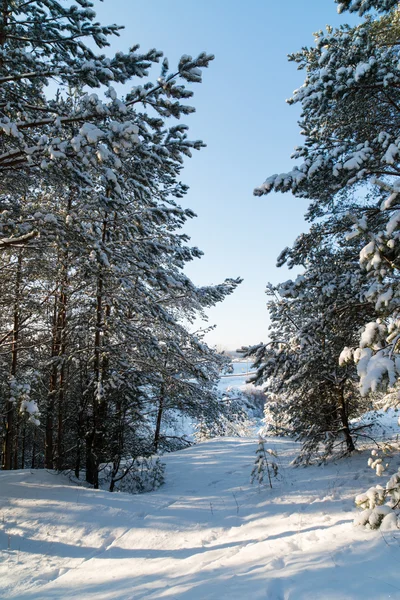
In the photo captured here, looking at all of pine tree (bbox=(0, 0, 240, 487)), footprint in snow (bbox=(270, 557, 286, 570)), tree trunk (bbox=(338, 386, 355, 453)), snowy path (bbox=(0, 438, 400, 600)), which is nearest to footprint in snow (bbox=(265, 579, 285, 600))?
snowy path (bbox=(0, 438, 400, 600))

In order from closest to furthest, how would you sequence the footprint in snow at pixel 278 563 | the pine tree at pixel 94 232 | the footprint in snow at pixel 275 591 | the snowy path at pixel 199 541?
the footprint in snow at pixel 275 591 → the snowy path at pixel 199 541 → the footprint in snow at pixel 278 563 → the pine tree at pixel 94 232

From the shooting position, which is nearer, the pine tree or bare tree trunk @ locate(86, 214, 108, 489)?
the pine tree

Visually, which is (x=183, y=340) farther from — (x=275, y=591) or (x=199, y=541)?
(x=275, y=591)

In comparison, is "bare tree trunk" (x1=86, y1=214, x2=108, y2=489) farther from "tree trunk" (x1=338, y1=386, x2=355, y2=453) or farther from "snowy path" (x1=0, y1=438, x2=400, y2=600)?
"tree trunk" (x1=338, y1=386, x2=355, y2=453)

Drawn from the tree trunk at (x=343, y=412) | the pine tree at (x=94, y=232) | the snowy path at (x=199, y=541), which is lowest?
the snowy path at (x=199, y=541)

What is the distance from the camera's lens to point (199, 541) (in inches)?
194

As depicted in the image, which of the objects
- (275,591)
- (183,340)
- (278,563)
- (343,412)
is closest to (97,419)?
(183,340)

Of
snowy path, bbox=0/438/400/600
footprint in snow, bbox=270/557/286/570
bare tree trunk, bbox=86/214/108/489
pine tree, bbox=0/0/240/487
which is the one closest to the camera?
snowy path, bbox=0/438/400/600

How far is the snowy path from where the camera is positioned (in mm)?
3246

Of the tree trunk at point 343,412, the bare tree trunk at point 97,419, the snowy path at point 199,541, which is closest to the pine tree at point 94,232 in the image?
the bare tree trunk at point 97,419

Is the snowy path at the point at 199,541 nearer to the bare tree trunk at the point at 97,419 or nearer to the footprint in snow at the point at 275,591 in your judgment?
the footprint in snow at the point at 275,591

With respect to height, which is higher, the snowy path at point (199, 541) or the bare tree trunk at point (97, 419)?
the bare tree trunk at point (97, 419)

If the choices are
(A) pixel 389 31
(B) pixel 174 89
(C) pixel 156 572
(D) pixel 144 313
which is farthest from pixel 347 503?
(A) pixel 389 31

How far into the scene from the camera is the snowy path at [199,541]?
3.25 metres
